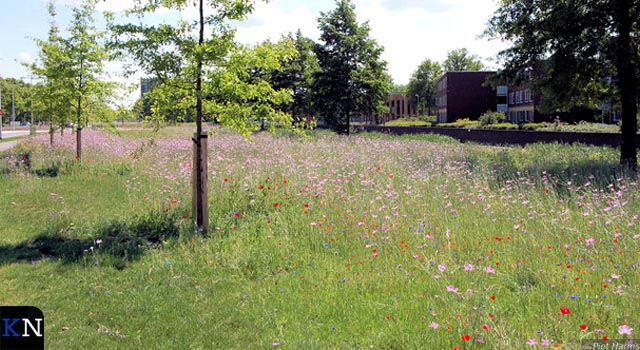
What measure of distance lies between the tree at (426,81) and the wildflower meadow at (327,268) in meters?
91.7

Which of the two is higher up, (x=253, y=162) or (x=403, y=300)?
(x=253, y=162)

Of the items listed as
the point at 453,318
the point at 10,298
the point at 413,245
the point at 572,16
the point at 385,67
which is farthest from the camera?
the point at 385,67

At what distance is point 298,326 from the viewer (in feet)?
14.9

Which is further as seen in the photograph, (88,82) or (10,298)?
(88,82)

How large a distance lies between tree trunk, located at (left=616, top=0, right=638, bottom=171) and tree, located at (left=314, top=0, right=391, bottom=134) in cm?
2017

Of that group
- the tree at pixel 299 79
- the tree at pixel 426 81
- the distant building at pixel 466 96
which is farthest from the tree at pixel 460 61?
the tree at pixel 299 79

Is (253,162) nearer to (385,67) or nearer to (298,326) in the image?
(298,326)

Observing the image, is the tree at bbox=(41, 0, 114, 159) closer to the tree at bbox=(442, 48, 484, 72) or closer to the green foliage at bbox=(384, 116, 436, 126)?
the green foliage at bbox=(384, 116, 436, 126)

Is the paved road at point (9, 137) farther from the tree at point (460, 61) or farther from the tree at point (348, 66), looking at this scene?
the tree at point (460, 61)

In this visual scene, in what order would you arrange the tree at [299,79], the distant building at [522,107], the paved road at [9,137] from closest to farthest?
the paved road at [9,137] → the tree at [299,79] → the distant building at [522,107]

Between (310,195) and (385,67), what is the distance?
28.6 m

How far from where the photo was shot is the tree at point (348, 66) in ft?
116

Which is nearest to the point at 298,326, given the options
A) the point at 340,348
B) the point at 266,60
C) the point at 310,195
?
the point at 340,348

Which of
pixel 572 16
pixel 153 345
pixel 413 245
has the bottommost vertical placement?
pixel 153 345
